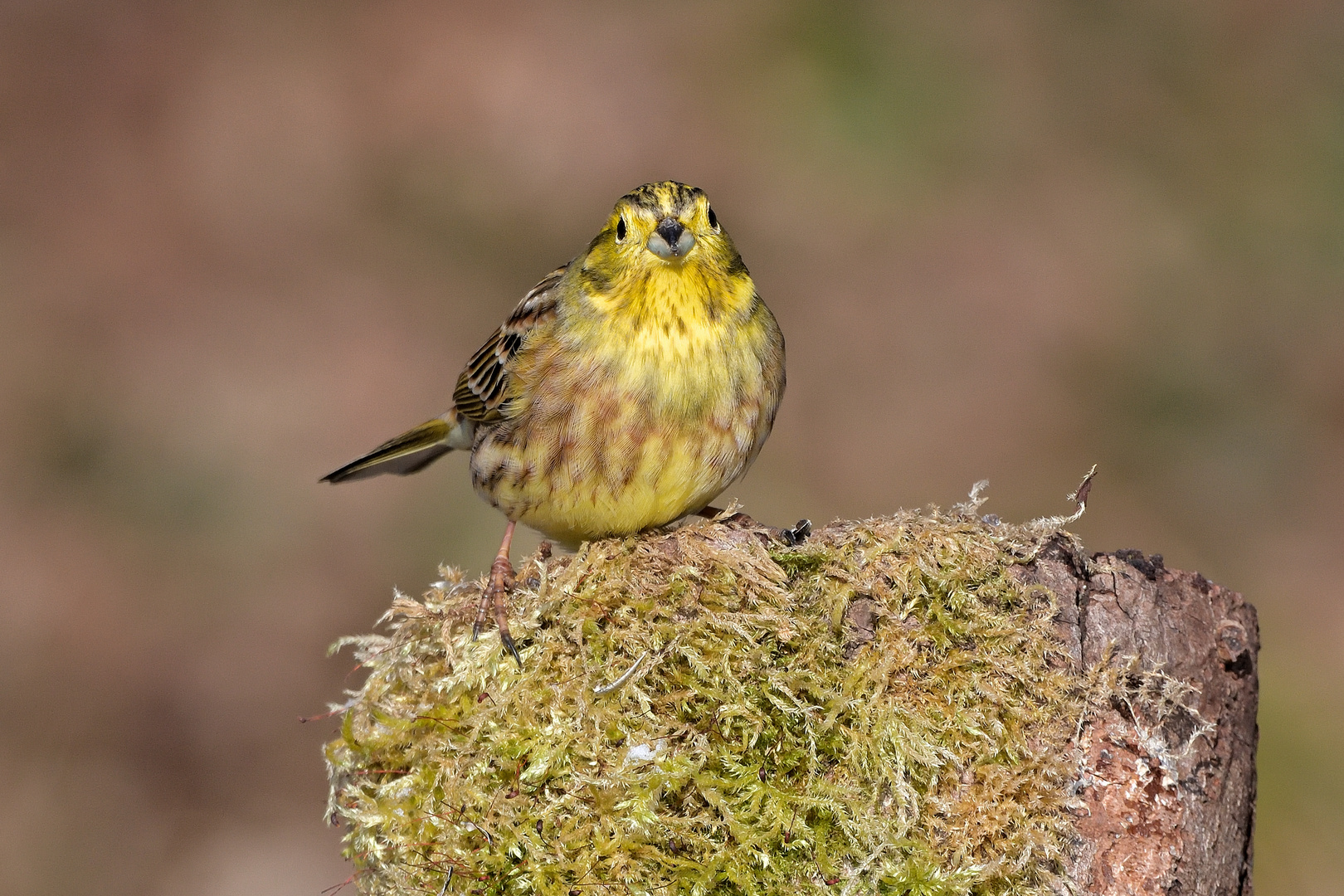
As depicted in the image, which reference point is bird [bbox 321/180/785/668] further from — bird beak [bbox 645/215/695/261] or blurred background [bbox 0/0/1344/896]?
blurred background [bbox 0/0/1344/896]

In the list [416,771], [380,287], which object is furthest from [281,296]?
[416,771]

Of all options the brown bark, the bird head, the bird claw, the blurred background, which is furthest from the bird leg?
the blurred background

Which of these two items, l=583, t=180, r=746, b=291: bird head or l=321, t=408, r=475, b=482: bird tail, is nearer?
l=583, t=180, r=746, b=291: bird head

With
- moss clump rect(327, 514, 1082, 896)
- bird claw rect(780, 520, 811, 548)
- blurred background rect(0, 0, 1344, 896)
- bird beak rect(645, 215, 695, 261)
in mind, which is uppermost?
blurred background rect(0, 0, 1344, 896)

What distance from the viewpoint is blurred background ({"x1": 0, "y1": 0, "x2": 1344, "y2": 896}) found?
8711mm

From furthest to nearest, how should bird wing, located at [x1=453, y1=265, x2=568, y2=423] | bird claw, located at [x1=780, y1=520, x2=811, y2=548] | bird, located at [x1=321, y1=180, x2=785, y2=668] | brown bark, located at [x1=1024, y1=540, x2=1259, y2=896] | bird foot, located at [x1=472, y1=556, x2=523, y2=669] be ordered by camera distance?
Result: bird wing, located at [x1=453, y1=265, x2=568, y2=423], bird, located at [x1=321, y1=180, x2=785, y2=668], bird claw, located at [x1=780, y1=520, x2=811, y2=548], bird foot, located at [x1=472, y1=556, x2=523, y2=669], brown bark, located at [x1=1024, y1=540, x2=1259, y2=896]

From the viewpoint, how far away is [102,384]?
33.6 ft

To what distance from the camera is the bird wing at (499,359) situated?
4.46 metres

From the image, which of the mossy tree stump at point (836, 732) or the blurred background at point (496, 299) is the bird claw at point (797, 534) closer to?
the mossy tree stump at point (836, 732)

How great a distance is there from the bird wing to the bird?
0.31 ft

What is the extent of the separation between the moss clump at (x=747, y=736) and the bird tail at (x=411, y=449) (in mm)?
2330

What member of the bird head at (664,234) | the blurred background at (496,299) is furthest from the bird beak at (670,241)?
the blurred background at (496,299)

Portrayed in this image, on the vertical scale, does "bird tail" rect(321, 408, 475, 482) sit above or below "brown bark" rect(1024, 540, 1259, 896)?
above

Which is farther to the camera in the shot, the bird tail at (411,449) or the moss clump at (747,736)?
the bird tail at (411,449)
